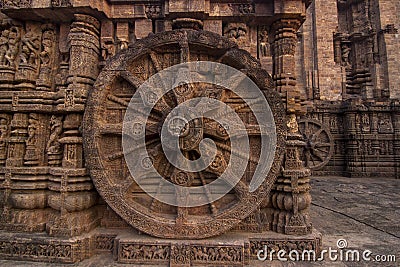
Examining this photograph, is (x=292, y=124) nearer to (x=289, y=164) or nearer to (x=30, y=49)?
(x=289, y=164)

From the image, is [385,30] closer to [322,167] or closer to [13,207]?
[322,167]

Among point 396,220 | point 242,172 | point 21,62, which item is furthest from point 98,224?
point 396,220

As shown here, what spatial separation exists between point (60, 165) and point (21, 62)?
6.09ft

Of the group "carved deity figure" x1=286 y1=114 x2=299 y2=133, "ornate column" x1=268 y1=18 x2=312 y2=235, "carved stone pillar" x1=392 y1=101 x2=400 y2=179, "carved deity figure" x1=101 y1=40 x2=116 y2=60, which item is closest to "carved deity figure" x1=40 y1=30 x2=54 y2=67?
"carved deity figure" x1=101 y1=40 x2=116 y2=60

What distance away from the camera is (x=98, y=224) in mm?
3885

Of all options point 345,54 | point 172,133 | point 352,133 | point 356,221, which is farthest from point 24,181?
point 345,54

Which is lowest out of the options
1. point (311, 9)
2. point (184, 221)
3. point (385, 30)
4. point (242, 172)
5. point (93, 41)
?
point (184, 221)

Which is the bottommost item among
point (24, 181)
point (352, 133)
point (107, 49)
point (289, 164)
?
point (24, 181)

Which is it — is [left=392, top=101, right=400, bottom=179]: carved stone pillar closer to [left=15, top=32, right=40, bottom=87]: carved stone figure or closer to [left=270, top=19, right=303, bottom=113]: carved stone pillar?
[left=270, top=19, right=303, bottom=113]: carved stone pillar

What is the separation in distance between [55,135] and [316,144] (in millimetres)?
11047

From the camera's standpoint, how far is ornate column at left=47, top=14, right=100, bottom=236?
137 inches

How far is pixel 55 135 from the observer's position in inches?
150

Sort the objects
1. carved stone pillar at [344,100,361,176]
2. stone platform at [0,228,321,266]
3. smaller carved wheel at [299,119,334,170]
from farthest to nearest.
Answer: smaller carved wheel at [299,119,334,170]
carved stone pillar at [344,100,361,176]
stone platform at [0,228,321,266]

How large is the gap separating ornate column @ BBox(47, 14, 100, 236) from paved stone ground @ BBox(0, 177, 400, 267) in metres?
0.57
